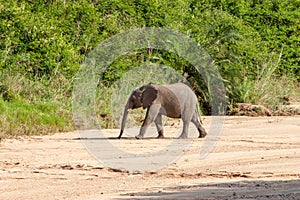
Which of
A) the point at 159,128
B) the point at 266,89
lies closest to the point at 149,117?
the point at 159,128

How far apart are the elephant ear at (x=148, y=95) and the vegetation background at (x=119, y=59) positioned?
1.62 metres

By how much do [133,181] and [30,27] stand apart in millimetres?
8724

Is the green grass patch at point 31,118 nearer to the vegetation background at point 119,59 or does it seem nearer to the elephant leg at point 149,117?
the vegetation background at point 119,59

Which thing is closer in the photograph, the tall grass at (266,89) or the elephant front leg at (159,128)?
the elephant front leg at (159,128)

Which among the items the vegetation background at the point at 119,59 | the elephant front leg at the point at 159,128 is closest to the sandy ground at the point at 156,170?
the elephant front leg at the point at 159,128

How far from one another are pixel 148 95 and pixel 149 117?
1.39ft

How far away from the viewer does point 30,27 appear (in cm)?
1789

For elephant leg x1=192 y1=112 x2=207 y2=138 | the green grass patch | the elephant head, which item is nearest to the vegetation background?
the green grass patch

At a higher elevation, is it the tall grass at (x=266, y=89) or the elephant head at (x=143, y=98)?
the tall grass at (x=266, y=89)

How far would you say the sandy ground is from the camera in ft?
28.6

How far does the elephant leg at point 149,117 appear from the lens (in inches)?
569

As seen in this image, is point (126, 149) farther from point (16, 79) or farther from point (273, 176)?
point (16, 79)

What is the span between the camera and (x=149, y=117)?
47.7 ft

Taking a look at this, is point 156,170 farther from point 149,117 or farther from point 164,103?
point 164,103
